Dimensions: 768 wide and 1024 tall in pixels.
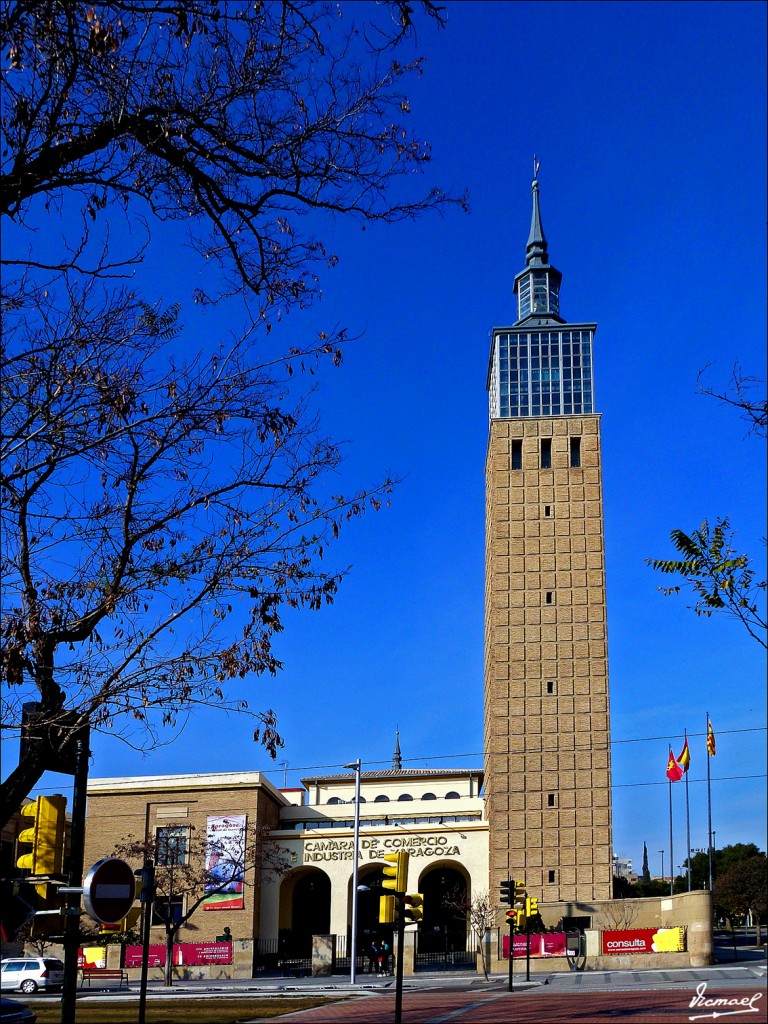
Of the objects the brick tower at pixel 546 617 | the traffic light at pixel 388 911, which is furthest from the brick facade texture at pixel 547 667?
the traffic light at pixel 388 911

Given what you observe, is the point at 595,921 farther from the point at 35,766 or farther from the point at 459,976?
the point at 35,766

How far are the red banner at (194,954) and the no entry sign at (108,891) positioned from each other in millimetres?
44836

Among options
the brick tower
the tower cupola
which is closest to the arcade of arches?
the brick tower

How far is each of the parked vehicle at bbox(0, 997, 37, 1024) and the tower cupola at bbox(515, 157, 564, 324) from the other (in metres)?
59.5

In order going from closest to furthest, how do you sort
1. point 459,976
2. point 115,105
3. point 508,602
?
point 115,105 < point 459,976 < point 508,602

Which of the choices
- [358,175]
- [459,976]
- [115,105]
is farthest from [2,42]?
[459,976]

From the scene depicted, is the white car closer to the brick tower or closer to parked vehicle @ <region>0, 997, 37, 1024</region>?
parked vehicle @ <region>0, 997, 37, 1024</region>

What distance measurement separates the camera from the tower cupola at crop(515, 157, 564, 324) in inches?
2862

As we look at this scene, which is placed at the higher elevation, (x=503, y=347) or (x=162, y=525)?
(x=503, y=347)

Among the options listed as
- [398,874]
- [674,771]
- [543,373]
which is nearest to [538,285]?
[543,373]

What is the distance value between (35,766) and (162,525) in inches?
98.6

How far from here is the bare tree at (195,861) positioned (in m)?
53.3

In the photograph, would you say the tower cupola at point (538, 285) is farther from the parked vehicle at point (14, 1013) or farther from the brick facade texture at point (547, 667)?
Answer: the parked vehicle at point (14, 1013)

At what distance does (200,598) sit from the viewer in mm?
10578
